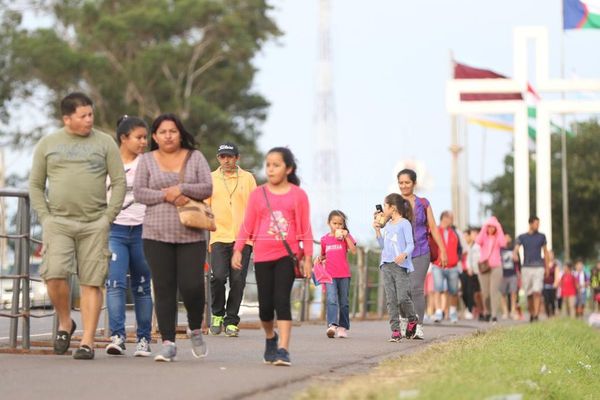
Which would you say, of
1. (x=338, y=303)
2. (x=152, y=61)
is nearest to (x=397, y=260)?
(x=338, y=303)

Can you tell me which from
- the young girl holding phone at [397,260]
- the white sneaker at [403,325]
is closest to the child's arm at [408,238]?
the young girl holding phone at [397,260]

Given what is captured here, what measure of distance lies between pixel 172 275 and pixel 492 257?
50.2 feet

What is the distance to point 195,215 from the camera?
11617 mm

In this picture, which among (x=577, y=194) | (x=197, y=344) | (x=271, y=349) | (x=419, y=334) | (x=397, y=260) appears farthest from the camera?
(x=577, y=194)

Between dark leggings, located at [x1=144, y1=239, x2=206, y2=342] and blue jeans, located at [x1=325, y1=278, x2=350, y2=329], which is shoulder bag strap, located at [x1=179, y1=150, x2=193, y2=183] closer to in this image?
dark leggings, located at [x1=144, y1=239, x2=206, y2=342]

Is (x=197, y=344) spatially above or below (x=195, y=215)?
below

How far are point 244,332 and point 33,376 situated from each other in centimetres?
756

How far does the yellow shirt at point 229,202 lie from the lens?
1634cm

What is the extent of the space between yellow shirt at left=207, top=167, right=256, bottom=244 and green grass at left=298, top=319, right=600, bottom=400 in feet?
8.30

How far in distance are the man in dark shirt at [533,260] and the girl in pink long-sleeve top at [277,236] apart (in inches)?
590

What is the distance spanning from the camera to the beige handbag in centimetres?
1159

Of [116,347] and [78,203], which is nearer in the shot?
[78,203]

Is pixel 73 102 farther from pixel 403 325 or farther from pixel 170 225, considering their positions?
pixel 403 325

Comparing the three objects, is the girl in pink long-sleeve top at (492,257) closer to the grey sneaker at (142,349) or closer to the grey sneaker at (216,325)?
the grey sneaker at (216,325)
